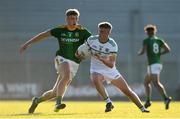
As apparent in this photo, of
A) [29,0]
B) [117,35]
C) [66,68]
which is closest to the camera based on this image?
[66,68]

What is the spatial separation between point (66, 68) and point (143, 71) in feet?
58.6

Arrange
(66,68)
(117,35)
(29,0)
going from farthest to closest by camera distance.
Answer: (29,0) → (117,35) → (66,68)

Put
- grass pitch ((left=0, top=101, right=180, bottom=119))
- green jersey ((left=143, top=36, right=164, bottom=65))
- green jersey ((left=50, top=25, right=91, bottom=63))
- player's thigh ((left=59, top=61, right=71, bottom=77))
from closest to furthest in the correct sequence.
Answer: grass pitch ((left=0, top=101, right=180, bottom=119)) → player's thigh ((left=59, top=61, right=71, bottom=77)) → green jersey ((left=50, top=25, right=91, bottom=63)) → green jersey ((left=143, top=36, right=164, bottom=65))

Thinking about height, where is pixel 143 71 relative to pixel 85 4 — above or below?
below

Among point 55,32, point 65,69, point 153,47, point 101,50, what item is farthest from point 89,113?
point 153,47

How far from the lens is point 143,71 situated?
30516mm

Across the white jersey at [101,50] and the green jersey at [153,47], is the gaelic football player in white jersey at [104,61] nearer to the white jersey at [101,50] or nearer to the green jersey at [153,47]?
the white jersey at [101,50]

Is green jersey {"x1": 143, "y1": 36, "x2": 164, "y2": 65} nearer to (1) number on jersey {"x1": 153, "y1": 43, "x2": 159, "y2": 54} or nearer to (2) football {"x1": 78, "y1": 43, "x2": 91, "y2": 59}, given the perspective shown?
(1) number on jersey {"x1": 153, "y1": 43, "x2": 159, "y2": 54}

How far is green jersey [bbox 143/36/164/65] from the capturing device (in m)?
17.2

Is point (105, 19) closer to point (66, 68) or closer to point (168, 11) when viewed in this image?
point (168, 11)

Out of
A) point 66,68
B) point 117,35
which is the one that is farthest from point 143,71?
point 66,68

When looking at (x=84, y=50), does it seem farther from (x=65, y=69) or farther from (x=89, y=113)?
(x=89, y=113)

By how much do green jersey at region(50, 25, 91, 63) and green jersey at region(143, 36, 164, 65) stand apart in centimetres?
439

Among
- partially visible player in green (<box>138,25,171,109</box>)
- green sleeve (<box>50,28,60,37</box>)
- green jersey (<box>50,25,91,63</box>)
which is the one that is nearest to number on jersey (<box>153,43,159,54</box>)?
partially visible player in green (<box>138,25,171,109</box>)
